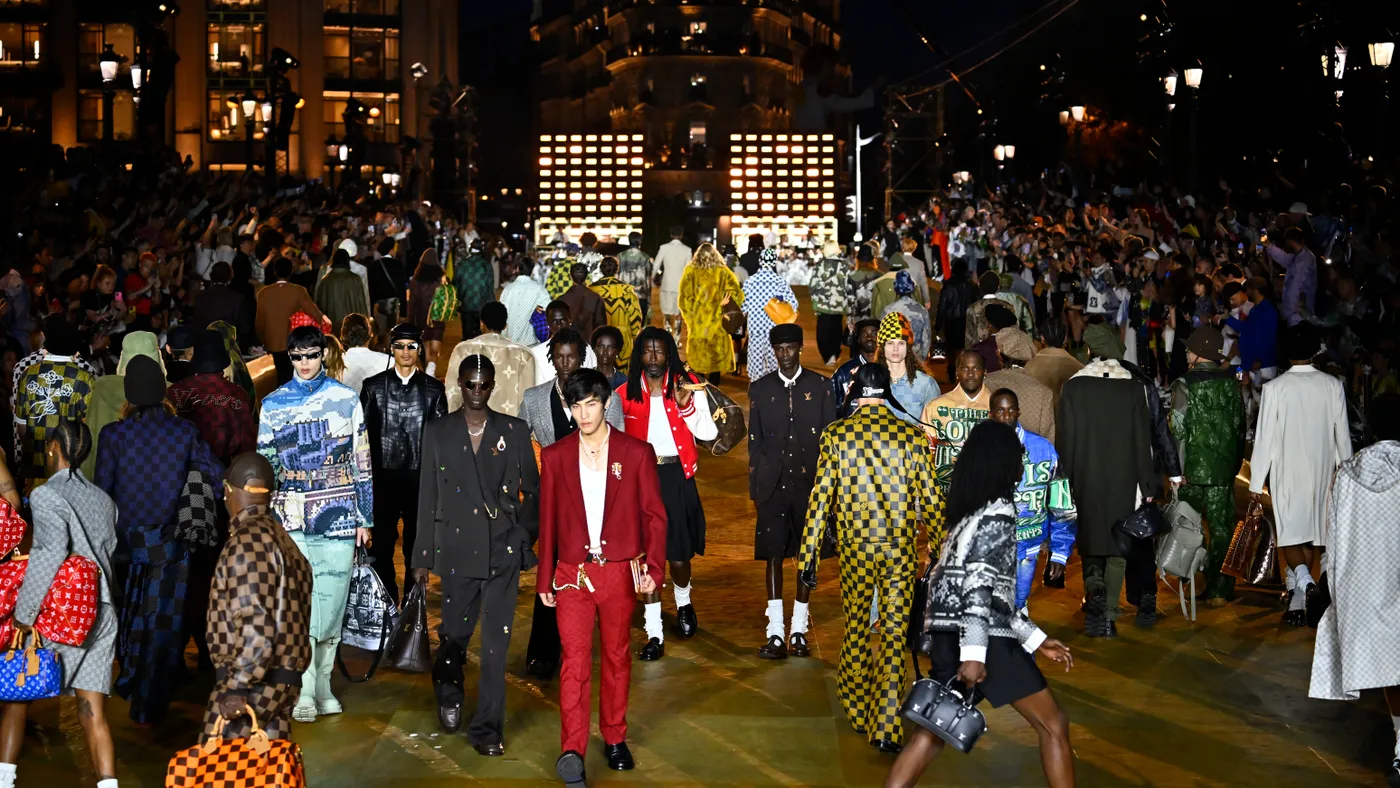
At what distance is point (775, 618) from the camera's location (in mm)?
9805

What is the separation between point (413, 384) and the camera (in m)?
9.66

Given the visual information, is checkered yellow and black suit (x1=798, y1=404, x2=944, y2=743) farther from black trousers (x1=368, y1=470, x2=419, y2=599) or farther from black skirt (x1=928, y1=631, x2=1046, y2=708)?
black trousers (x1=368, y1=470, x2=419, y2=599)

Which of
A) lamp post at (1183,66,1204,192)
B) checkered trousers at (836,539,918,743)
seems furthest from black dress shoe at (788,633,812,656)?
lamp post at (1183,66,1204,192)

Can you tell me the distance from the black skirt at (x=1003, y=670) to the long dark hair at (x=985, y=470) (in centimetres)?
49

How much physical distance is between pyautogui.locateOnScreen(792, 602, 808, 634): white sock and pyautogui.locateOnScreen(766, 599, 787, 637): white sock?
8 centimetres

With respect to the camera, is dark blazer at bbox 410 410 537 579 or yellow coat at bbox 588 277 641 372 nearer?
dark blazer at bbox 410 410 537 579

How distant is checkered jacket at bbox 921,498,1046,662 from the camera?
629 cm

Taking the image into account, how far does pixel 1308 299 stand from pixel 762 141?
5445 centimetres

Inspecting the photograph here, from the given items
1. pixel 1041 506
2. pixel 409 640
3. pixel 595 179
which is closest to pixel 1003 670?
pixel 1041 506

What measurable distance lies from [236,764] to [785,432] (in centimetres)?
477

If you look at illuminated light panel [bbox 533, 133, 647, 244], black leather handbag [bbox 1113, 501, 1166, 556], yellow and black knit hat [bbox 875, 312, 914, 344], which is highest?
illuminated light panel [bbox 533, 133, 647, 244]

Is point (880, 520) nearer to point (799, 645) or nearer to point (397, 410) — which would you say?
point (799, 645)

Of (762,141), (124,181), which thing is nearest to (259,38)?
(762,141)

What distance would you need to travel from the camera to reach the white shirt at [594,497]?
24.7 feet
